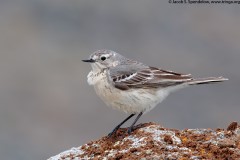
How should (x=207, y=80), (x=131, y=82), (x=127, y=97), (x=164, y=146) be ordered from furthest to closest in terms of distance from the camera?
(x=131, y=82) < (x=207, y=80) < (x=127, y=97) < (x=164, y=146)

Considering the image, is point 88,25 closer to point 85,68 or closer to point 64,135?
point 85,68

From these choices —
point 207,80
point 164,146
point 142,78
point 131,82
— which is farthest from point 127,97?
point 164,146

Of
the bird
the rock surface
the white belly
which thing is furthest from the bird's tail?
the rock surface

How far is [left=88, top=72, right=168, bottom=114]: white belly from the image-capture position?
12.6 meters

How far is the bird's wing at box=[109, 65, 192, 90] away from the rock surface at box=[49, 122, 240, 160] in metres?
1.49

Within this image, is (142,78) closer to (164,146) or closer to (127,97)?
(127,97)

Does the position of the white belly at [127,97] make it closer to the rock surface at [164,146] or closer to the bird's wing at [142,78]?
the bird's wing at [142,78]

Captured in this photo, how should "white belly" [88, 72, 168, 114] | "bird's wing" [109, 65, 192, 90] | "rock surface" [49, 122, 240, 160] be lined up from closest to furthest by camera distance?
"rock surface" [49, 122, 240, 160] < "white belly" [88, 72, 168, 114] < "bird's wing" [109, 65, 192, 90]

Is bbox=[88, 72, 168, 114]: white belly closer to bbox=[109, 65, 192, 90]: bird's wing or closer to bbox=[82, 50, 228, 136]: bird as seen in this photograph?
bbox=[82, 50, 228, 136]: bird

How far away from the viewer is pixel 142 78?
1305 centimetres

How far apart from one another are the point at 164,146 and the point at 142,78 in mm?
2975

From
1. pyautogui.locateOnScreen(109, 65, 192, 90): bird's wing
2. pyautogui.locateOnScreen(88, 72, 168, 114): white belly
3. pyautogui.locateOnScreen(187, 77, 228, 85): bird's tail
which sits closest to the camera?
pyautogui.locateOnScreen(88, 72, 168, 114): white belly

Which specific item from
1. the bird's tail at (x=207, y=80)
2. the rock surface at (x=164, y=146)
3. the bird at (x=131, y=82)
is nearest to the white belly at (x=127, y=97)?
the bird at (x=131, y=82)

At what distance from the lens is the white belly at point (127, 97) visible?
496 inches
